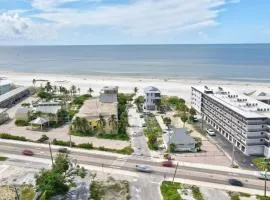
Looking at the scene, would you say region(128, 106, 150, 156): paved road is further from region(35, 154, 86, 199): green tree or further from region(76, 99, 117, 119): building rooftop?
region(35, 154, 86, 199): green tree

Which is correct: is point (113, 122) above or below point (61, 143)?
above

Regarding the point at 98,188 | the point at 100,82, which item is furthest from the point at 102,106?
the point at 100,82

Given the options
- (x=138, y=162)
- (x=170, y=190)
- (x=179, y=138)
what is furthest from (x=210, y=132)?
(x=170, y=190)

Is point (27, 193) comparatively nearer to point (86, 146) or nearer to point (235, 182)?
point (86, 146)

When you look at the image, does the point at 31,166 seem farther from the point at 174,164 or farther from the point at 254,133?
the point at 254,133

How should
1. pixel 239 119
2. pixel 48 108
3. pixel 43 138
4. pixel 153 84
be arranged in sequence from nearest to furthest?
pixel 239 119 < pixel 43 138 < pixel 48 108 < pixel 153 84

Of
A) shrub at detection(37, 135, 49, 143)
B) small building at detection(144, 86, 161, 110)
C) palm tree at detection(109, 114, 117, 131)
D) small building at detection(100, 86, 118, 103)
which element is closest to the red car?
palm tree at detection(109, 114, 117, 131)

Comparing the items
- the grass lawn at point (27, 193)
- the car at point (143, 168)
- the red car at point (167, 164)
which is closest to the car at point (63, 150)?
the grass lawn at point (27, 193)
